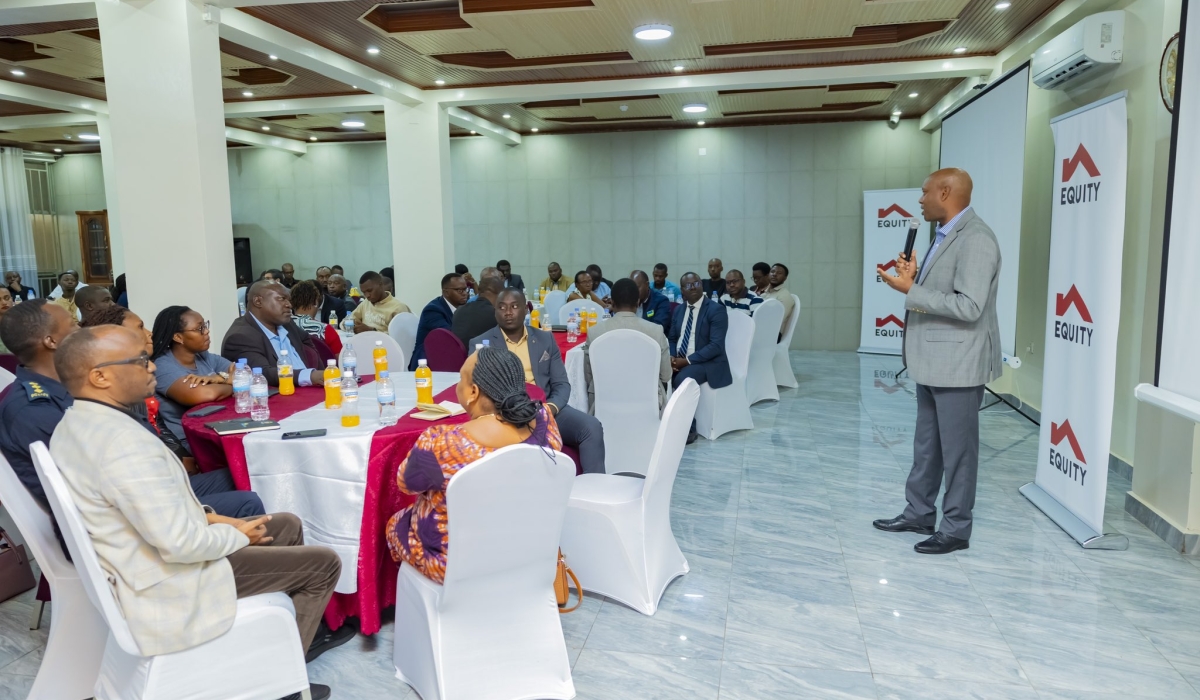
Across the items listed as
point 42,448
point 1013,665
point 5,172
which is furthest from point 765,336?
point 5,172

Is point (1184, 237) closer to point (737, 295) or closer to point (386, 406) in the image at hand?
point (386, 406)

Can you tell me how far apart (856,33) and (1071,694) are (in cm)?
604

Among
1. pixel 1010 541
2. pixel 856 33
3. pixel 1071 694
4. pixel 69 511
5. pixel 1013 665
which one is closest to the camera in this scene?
pixel 69 511

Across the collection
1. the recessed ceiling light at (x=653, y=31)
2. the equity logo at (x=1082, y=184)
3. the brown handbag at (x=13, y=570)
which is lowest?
the brown handbag at (x=13, y=570)

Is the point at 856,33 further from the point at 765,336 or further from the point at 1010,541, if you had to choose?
the point at 1010,541

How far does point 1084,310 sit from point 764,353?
3.52 metres

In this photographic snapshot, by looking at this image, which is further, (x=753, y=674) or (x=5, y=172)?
(x=5, y=172)

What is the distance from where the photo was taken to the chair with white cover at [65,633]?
2.38m

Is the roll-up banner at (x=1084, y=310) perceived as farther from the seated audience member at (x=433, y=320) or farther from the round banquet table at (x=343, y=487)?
the seated audience member at (x=433, y=320)

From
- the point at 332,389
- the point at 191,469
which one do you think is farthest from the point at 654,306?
the point at 191,469

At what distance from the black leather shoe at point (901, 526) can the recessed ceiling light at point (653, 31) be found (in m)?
4.25

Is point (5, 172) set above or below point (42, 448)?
above

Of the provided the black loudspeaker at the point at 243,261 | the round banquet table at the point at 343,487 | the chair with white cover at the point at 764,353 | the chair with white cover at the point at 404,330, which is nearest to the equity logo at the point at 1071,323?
the chair with white cover at the point at 764,353

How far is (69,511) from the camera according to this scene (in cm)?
188
